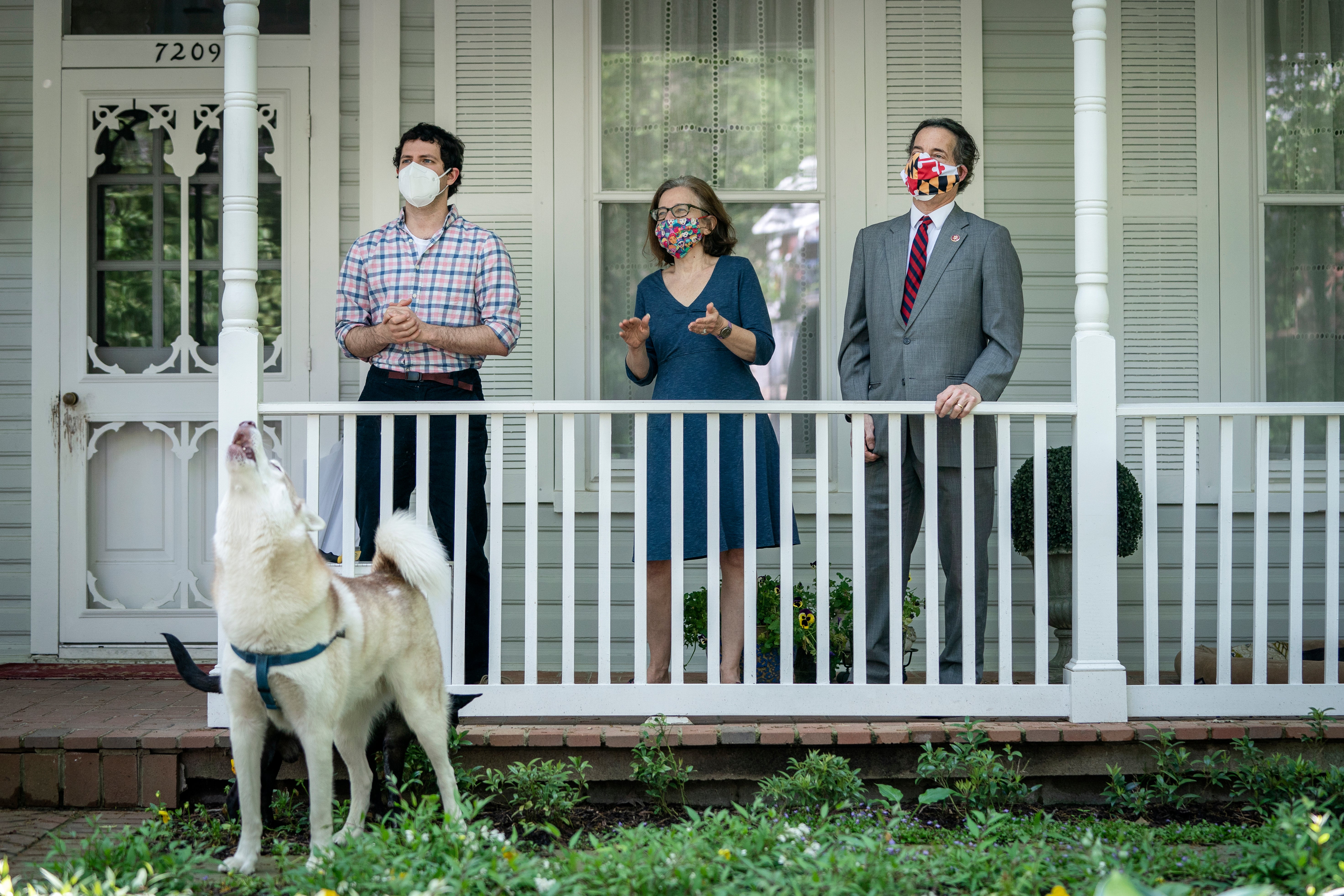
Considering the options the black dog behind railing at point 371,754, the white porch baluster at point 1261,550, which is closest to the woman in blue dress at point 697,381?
the black dog behind railing at point 371,754

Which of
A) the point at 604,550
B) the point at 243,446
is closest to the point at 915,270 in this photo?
the point at 604,550

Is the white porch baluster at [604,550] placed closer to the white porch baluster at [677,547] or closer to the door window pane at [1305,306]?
the white porch baluster at [677,547]

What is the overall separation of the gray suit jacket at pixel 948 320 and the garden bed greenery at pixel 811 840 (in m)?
1.00

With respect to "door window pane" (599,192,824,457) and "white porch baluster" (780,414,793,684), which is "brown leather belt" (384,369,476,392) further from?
"door window pane" (599,192,824,457)

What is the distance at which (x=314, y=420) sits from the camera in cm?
354

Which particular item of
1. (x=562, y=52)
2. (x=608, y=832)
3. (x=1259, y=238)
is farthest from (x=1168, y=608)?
(x=562, y=52)

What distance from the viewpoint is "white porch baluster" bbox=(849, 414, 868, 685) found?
11.7 ft

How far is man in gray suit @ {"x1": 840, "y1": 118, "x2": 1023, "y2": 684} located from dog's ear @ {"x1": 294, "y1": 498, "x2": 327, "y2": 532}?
180 cm

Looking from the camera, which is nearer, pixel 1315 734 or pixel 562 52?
pixel 1315 734

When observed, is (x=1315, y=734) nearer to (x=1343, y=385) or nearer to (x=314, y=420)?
(x=1343, y=385)

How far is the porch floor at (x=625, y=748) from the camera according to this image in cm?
334

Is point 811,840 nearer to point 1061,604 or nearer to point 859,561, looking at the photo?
point 859,561

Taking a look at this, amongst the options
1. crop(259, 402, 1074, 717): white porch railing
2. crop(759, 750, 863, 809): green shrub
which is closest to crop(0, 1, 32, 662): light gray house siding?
crop(259, 402, 1074, 717): white porch railing

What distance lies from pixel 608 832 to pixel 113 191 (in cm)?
339
